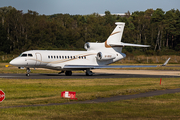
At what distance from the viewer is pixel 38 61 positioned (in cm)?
3512

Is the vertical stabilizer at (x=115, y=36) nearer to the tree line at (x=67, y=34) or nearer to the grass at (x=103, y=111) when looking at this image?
the grass at (x=103, y=111)

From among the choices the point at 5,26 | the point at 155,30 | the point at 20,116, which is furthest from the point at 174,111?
the point at 155,30

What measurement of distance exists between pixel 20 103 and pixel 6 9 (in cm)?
12154

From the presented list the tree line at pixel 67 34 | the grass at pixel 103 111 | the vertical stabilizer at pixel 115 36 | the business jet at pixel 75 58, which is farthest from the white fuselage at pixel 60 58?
the tree line at pixel 67 34

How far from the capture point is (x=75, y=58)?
38.9 m

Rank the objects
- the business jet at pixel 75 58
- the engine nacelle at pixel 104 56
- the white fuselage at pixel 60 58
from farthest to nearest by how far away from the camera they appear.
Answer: the engine nacelle at pixel 104 56, the business jet at pixel 75 58, the white fuselage at pixel 60 58

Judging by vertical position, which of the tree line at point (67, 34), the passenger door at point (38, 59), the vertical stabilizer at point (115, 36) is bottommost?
the passenger door at point (38, 59)

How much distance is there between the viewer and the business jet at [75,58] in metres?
34.9

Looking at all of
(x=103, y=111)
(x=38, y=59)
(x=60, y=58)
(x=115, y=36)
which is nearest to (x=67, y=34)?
(x=115, y=36)

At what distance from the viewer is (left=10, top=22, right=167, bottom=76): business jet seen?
34906mm

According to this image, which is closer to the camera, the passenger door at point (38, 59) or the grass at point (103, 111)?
the grass at point (103, 111)

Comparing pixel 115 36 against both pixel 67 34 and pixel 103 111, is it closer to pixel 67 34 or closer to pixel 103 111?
pixel 103 111

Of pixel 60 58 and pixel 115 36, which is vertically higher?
pixel 115 36

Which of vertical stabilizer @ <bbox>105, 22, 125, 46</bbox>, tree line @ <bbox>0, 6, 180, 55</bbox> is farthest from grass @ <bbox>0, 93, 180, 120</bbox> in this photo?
tree line @ <bbox>0, 6, 180, 55</bbox>
